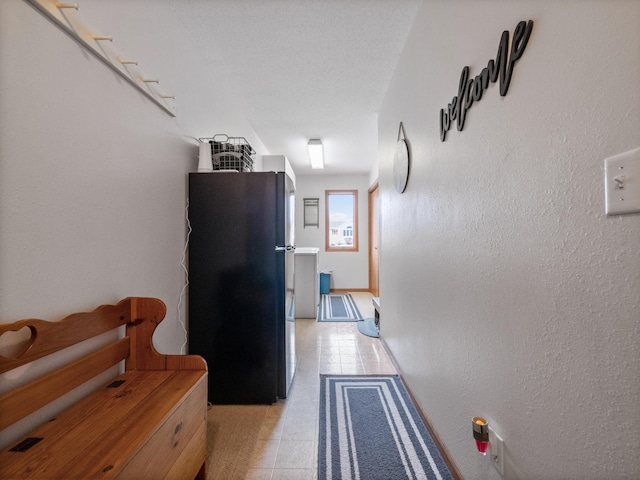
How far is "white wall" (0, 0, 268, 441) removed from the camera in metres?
0.79

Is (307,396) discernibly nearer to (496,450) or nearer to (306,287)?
(496,450)

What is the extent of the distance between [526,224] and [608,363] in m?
0.38

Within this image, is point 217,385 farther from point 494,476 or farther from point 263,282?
point 494,476

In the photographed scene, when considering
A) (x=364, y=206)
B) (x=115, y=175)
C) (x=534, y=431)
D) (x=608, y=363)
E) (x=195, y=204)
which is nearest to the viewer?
(x=608, y=363)

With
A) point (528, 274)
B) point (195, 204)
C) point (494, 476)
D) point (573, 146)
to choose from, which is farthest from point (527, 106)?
point (195, 204)

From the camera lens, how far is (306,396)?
195 centimetres

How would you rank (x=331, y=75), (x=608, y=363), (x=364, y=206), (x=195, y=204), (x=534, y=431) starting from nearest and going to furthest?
(x=608, y=363) → (x=534, y=431) → (x=195, y=204) → (x=331, y=75) → (x=364, y=206)

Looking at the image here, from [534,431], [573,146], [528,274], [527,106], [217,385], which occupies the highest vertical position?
[527,106]

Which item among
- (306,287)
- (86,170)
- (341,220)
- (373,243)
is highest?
(341,220)

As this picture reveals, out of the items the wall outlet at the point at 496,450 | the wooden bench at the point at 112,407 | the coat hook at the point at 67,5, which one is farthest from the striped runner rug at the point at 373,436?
the coat hook at the point at 67,5

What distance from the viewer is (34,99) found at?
2.75 ft

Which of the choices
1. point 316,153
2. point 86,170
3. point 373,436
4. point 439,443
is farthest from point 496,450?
point 316,153

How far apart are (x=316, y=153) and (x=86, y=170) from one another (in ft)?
11.5

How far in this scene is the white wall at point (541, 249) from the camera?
0.54 meters
